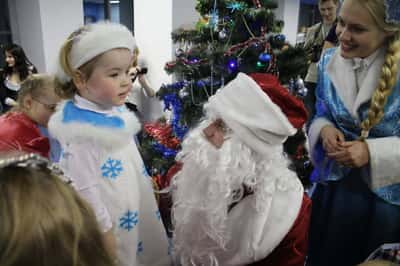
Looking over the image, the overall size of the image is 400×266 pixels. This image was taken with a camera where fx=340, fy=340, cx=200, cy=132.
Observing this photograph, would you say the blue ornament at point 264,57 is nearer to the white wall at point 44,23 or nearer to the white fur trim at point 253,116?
the white fur trim at point 253,116

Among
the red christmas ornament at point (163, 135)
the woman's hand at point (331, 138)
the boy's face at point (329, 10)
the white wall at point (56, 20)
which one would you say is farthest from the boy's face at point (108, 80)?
the white wall at point (56, 20)

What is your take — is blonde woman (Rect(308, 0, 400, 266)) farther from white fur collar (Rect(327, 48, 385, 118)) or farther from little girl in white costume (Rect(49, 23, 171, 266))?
little girl in white costume (Rect(49, 23, 171, 266))

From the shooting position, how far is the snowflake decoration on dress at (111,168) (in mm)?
1082

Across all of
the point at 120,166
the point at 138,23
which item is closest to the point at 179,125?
the point at 120,166

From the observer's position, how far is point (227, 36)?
181 cm

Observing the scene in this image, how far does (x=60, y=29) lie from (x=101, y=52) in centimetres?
326

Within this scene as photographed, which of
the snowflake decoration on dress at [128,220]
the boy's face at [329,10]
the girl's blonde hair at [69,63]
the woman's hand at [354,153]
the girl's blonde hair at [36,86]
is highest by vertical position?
the boy's face at [329,10]

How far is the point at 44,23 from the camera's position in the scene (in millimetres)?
3807

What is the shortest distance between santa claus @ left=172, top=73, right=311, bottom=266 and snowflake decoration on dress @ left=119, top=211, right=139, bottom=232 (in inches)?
8.5

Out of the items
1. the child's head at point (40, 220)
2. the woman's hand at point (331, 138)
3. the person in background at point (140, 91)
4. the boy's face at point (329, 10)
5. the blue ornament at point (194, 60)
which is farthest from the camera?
the person in background at point (140, 91)

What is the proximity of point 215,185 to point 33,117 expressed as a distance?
3.34 feet

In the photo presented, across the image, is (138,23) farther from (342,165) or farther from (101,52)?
(342,165)

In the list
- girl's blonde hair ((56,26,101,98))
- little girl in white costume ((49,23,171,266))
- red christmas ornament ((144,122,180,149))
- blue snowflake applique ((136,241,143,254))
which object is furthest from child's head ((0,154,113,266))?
red christmas ornament ((144,122,180,149))

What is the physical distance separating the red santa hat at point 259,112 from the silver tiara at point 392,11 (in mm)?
379
